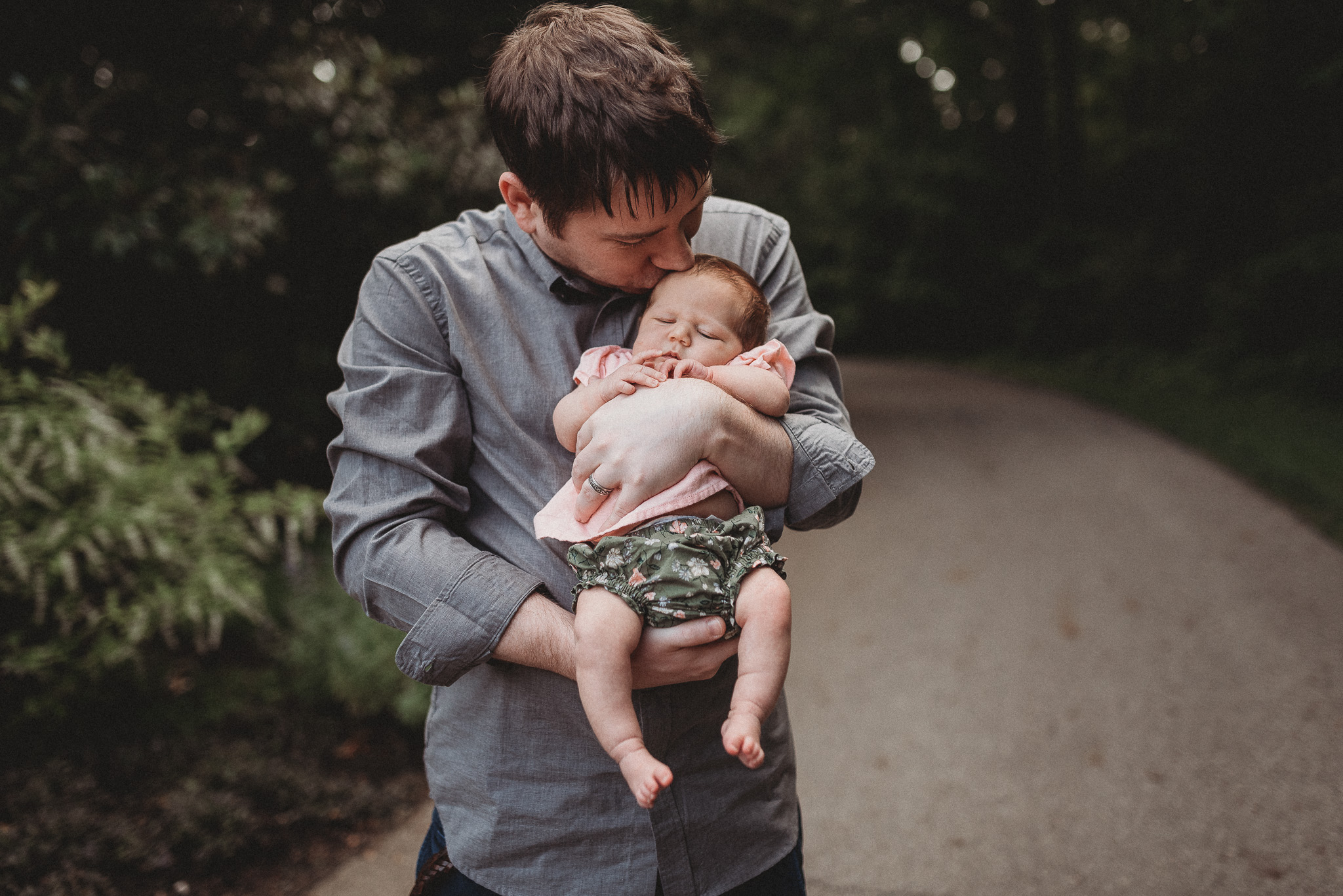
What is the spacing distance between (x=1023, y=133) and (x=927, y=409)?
25.9 ft

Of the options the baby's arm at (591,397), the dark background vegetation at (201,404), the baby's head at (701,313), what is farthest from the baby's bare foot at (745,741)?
the dark background vegetation at (201,404)

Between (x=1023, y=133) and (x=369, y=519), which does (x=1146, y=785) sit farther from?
(x=1023, y=133)

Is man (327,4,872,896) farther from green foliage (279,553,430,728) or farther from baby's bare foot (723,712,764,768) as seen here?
green foliage (279,553,430,728)

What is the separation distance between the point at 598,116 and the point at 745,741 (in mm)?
884

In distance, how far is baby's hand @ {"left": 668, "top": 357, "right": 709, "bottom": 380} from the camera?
150cm

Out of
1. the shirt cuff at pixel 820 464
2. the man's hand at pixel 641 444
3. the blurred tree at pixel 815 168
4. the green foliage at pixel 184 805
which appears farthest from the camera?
the blurred tree at pixel 815 168

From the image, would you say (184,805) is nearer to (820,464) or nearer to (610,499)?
(610,499)

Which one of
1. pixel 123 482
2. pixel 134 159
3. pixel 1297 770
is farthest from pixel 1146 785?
pixel 134 159

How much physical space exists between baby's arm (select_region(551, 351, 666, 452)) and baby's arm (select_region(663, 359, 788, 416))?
87 millimetres

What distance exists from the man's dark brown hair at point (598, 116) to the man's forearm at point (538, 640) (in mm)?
570

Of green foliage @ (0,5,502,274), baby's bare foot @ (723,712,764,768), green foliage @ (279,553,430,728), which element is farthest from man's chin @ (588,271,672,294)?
green foliage @ (0,5,502,274)

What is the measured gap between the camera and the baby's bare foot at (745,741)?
128 centimetres

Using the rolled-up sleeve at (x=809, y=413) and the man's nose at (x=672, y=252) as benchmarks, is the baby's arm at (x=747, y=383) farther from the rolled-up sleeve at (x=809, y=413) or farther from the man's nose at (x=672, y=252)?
the man's nose at (x=672, y=252)

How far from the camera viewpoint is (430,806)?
3.27m
